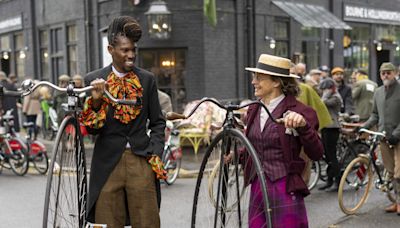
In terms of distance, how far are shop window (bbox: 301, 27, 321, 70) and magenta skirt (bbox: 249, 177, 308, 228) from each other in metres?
16.4

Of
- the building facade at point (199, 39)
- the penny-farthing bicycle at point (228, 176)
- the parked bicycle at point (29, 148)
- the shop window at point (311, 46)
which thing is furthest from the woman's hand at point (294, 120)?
the shop window at point (311, 46)

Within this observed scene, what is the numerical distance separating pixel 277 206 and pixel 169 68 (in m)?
11.9

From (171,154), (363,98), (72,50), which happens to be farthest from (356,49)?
(171,154)

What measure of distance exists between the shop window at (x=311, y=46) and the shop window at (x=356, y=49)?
2155mm

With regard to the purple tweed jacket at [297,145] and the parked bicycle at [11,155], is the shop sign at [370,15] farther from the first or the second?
the purple tweed jacket at [297,145]

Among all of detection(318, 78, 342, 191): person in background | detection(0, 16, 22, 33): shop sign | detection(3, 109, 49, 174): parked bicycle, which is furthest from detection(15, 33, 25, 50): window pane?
detection(318, 78, 342, 191): person in background

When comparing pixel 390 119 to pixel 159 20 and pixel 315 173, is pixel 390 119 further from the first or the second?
pixel 159 20

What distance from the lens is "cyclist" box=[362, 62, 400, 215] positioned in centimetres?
735

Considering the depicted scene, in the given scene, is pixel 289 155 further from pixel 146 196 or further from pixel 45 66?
pixel 45 66

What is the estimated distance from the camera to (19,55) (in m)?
22.8

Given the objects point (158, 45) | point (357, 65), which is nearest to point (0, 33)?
point (158, 45)

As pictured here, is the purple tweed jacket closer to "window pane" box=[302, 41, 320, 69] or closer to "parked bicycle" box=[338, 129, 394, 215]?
"parked bicycle" box=[338, 129, 394, 215]

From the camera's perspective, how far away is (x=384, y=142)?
7676 millimetres

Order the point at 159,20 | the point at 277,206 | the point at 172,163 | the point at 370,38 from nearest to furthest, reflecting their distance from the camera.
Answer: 1. the point at 277,206
2. the point at 172,163
3. the point at 159,20
4. the point at 370,38
